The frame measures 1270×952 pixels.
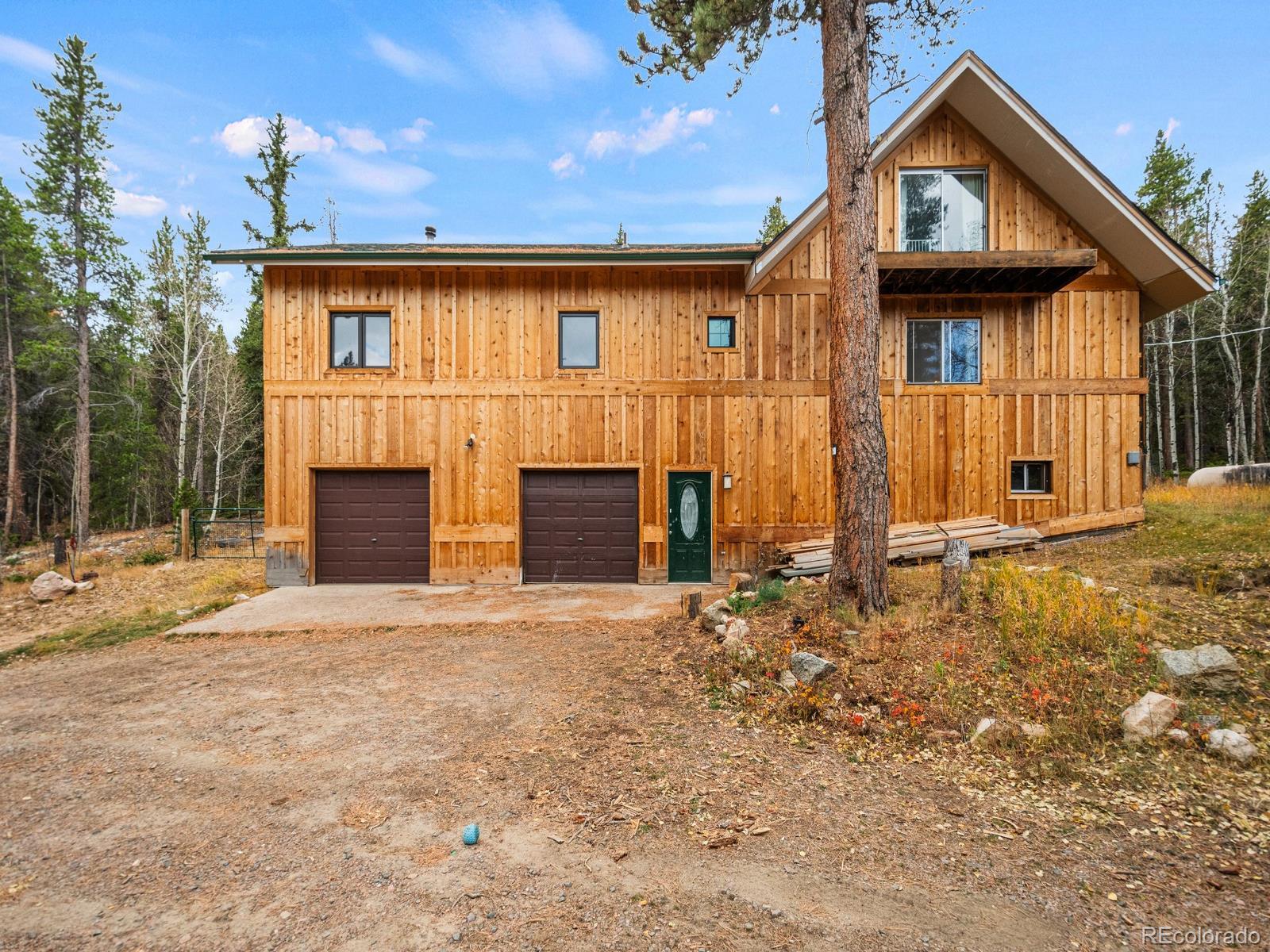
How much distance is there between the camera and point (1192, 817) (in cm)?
297

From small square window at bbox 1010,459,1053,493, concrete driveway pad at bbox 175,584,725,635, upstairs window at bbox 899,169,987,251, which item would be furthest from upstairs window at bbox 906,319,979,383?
concrete driveway pad at bbox 175,584,725,635

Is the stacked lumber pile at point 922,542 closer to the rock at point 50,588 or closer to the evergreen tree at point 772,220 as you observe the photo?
the rock at point 50,588

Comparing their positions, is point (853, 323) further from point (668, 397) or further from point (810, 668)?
point (668, 397)

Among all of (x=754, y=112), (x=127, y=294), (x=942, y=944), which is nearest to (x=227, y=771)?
(x=942, y=944)

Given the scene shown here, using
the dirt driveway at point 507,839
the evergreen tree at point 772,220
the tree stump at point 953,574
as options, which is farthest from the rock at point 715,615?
the evergreen tree at point 772,220

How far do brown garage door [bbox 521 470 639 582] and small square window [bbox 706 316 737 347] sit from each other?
3.11 metres

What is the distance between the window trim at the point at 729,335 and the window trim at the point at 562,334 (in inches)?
85.3

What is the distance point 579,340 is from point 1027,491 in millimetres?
9597

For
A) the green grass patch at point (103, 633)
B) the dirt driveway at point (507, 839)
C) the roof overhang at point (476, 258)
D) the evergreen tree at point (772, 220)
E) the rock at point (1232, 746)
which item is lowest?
the green grass patch at point (103, 633)

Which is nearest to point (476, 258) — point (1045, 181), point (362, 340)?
point (362, 340)

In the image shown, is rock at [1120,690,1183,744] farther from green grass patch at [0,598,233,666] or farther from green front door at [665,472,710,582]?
green grass patch at [0,598,233,666]

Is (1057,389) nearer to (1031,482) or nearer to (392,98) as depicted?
(1031,482)

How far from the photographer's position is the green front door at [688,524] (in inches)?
426

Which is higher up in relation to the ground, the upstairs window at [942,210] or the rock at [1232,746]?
the upstairs window at [942,210]
